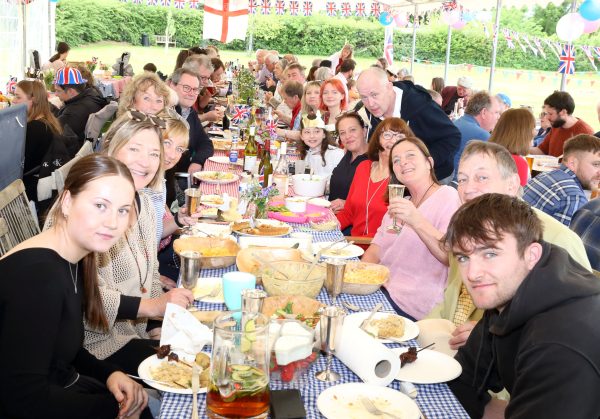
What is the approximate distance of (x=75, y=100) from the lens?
261 inches

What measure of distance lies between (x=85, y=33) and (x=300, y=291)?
66.8ft

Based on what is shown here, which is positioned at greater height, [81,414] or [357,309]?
[357,309]

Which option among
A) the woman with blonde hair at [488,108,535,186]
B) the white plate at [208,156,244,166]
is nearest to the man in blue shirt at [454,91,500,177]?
the woman with blonde hair at [488,108,535,186]

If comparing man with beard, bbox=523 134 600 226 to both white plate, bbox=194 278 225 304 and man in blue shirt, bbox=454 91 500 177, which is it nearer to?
man in blue shirt, bbox=454 91 500 177

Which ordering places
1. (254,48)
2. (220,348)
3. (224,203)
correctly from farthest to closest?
(254,48), (224,203), (220,348)

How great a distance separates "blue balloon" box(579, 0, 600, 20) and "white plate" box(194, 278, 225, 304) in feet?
21.4

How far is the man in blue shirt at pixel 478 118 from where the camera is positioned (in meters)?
5.68

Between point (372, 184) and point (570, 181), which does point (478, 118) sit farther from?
point (372, 184)

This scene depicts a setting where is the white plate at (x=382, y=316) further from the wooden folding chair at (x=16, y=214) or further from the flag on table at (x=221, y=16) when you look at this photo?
the flag on table at (x=221, y=16)

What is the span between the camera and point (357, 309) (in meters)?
2.12

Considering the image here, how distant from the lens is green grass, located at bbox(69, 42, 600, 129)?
14422mm

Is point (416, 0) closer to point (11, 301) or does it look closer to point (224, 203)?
point (224, 203)

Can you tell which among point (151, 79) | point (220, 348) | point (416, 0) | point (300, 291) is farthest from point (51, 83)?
point (220, 348)

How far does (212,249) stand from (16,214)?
0.83 m
